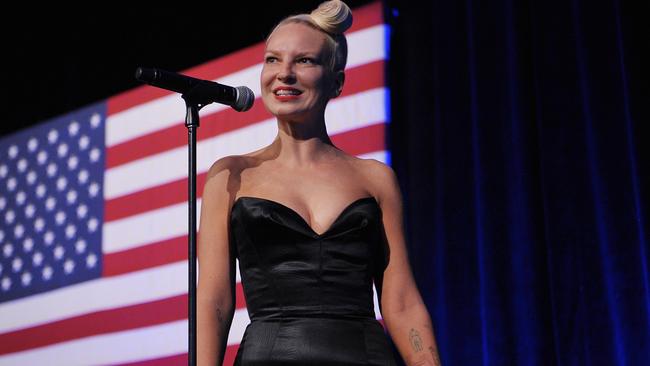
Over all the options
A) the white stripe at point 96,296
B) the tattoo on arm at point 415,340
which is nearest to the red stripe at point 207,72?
the white stripe at point 96,296

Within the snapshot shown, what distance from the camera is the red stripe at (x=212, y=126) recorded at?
2.82m

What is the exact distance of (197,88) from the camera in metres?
1.56

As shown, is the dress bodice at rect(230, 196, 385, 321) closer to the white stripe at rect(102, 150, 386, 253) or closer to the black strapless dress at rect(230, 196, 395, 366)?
the black strapless dress at rect(230, 196, 395, 366)

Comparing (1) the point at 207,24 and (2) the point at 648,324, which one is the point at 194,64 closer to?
(1) the point at 207,24

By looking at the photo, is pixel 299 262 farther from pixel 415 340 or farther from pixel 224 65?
pixel 224 65

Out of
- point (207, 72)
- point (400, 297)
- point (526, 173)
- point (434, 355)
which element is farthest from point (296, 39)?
point (207, 72)

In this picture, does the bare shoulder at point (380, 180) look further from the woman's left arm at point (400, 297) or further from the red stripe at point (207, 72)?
the red stripe at point (207, 72)

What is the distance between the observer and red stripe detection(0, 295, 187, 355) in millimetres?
3129

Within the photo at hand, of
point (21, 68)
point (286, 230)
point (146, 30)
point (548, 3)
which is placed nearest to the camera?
point (286, 230)

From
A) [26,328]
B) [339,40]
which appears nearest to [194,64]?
[26,328]

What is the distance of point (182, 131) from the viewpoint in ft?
10.8

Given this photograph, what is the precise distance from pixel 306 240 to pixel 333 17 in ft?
1.48

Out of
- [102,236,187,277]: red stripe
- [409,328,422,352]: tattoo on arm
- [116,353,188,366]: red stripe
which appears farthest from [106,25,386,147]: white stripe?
[409,328,422,352]: tattoo on arm

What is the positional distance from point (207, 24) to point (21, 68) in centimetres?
108
